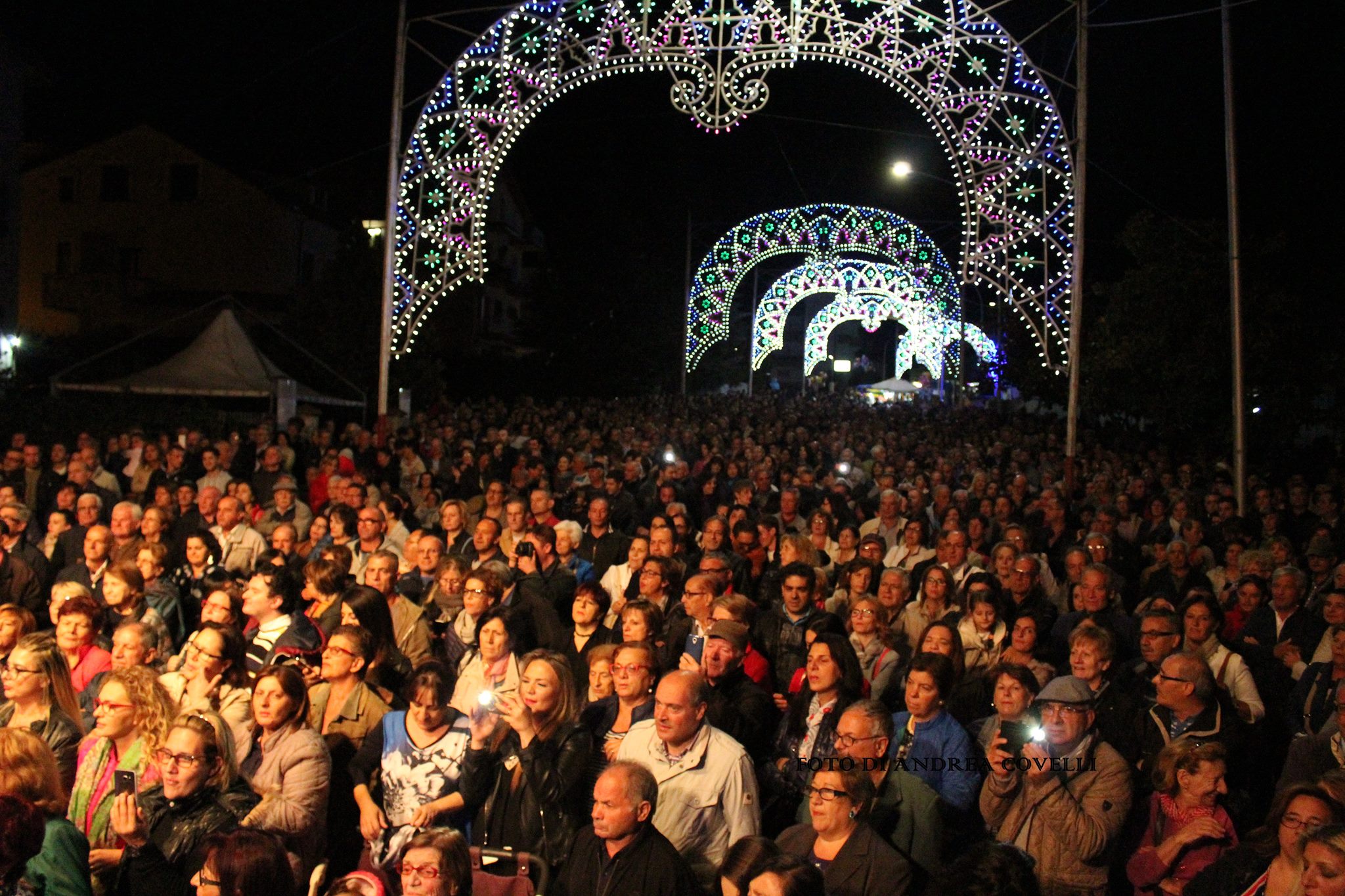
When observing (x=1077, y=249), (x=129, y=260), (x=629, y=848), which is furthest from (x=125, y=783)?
(x=129, y=260)

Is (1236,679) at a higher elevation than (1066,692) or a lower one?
lower

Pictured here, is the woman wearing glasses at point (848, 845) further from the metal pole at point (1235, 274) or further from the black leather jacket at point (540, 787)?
the metal pole at point (1235, 274)

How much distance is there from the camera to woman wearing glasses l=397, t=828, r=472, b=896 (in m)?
3.70

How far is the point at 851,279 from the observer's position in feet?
148

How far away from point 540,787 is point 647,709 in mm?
705

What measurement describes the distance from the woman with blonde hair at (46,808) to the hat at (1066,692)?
3452 mm

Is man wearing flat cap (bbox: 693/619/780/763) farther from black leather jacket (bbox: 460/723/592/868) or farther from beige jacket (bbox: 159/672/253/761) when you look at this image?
beige jacket (bbox: 159/672/253/761)

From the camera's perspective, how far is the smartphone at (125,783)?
14.7ft

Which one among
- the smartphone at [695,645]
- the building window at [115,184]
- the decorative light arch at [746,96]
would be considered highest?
the building window at [115,184]

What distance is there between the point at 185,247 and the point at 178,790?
36199mm

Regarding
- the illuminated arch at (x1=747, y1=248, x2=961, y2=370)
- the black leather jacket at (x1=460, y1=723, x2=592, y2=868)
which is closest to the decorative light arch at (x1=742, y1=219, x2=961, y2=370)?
the illuminated arch at (x1=747, y1=248, x2=961, y2=370)

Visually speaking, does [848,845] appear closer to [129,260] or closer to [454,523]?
[454,523]

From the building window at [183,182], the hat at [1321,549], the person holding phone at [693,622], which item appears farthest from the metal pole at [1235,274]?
the building window at [183,182]

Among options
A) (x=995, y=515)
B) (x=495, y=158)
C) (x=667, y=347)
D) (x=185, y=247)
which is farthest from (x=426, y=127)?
(x=667, y=347)
